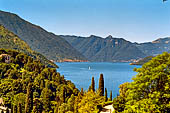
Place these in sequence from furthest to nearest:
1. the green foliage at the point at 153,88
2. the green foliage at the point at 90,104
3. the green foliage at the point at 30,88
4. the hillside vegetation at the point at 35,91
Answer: the green foliage at the point at 30,88 → the hillside vegetation at the point at 35,91 → the green foliage at the point at 90,104 → the green foliage at the point at 153,88

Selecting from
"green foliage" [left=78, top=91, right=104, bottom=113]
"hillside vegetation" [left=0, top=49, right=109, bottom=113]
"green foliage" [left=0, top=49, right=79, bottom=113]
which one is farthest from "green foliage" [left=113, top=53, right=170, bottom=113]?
"green foliage" [left=0, top=49, right=79, bottom=113]

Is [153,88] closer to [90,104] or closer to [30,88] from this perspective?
[90,104]

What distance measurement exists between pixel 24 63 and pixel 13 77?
18.1m

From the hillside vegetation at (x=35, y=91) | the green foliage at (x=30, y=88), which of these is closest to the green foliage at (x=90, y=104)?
the hillside vegetation at (x=35, y=91)

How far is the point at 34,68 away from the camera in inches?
3789

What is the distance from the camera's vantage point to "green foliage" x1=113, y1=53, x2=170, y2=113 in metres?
18.3

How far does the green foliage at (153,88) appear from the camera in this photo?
720 inches

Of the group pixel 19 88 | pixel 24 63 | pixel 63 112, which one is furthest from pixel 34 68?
pixel 63 112

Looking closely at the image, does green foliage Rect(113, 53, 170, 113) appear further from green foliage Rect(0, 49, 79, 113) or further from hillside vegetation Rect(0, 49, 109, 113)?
green foliage Rect(0, 49, 79, 113)

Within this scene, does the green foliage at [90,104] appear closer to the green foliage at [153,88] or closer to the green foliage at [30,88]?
the green foliage at [30,88]

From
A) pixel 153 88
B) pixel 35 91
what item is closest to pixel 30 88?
pixel 35 91

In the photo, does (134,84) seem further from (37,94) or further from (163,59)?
(37,94)

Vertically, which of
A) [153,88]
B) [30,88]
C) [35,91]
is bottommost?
[35,91]

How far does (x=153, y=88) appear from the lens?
65.0 feet
